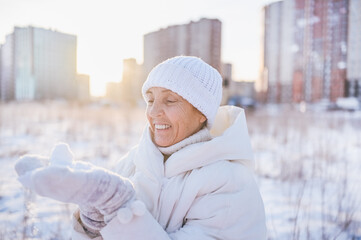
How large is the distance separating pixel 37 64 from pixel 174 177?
31256 mm

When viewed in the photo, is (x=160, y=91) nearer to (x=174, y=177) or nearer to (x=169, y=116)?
(x=169, y=116)

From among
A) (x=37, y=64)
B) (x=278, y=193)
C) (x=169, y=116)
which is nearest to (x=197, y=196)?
(x=169, y=116)

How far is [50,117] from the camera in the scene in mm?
9797

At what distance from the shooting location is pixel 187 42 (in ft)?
43.5

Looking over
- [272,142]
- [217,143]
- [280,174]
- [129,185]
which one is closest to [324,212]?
[280,174]

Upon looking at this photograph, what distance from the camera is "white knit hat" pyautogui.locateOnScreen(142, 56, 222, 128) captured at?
1.24 meters

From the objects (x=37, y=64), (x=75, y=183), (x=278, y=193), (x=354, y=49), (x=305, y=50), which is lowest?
(x=278, y=193)

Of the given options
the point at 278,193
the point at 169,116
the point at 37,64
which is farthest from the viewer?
the point at 37,64

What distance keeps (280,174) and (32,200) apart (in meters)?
3.20

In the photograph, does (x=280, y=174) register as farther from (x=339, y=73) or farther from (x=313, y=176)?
(x=339, y=73)

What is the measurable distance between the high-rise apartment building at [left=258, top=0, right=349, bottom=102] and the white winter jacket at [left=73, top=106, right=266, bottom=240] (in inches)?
1086

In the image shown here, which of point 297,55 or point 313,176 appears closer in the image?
point 313,176

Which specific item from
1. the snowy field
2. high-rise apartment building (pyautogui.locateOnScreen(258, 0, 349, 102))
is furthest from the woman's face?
high-rise apartment building (pyautogui.locateOnScreen(258, 0, 349, 102))

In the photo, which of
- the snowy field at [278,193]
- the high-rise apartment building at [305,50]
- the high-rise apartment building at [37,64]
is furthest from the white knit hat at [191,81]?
the high-rise apartment building at [305,50]
